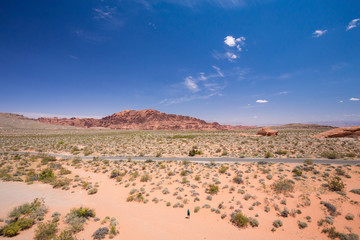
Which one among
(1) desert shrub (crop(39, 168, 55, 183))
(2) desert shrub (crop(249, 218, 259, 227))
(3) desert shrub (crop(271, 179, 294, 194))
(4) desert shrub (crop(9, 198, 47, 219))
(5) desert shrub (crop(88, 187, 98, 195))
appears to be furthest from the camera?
(1) desert shrub (crop(39, 168, 55, 183))

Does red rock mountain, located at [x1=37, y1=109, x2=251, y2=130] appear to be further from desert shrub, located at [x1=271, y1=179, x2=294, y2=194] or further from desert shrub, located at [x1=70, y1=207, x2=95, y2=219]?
desert shrub, located at [x1=70, y1=207, x2=95, y2=219]

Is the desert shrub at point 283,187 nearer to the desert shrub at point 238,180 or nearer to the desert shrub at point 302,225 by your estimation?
the desert shrub at point 238,180

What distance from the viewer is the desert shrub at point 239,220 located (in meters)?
7.45

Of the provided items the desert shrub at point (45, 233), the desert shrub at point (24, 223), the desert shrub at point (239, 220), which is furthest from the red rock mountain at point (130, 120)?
the desert shrub at point (45, 233)

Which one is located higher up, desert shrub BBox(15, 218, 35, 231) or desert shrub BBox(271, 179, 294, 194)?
desert shrub BBox(271, 179, 294, 194)

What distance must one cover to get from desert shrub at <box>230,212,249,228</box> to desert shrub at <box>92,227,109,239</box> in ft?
21.1

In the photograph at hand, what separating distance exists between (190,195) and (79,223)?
6644mm

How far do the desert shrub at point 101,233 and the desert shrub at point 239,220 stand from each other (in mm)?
6445

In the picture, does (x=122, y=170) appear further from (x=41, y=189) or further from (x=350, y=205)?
(x=350, y=205)

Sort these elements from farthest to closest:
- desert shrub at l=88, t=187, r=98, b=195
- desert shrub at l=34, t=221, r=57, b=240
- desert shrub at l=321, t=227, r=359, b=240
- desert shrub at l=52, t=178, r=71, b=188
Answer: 1. desert shrub at l=52, t=178, r=71, b=188
2. desert shrub at l=88, t=187, r=98, b=195
3. desert shrub at l=34, t=221, r=57, b=240
4. desert shrub at l=321, t=227, r=359, b=240

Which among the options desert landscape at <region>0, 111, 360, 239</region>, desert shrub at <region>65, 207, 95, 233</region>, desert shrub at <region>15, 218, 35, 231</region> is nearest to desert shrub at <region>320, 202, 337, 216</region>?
desert landscape at <region>0, 111, 360, 239</region>

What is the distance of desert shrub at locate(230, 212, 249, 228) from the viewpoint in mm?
7445

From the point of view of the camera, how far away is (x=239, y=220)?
763cm

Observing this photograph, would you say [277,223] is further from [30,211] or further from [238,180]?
[30,211]
